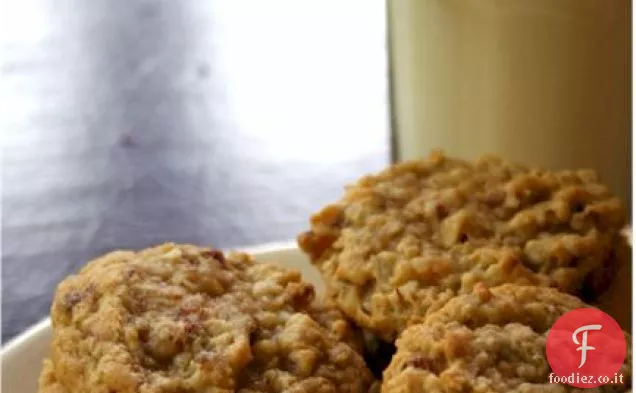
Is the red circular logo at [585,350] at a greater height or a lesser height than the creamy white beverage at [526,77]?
lesser

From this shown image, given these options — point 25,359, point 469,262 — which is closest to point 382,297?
point 469,262

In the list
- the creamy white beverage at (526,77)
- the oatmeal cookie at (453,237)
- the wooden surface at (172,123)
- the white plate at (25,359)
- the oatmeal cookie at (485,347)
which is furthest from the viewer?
the wooden surface at (172,123)

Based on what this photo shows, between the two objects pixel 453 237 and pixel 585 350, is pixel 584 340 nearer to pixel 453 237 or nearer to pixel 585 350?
pixel 585 350

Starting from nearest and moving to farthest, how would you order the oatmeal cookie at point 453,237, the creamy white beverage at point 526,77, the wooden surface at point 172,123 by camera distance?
the oatmeal cookie at point 453,237
the creamy white beverage at point 526,77
the wooden surface at point 172,123

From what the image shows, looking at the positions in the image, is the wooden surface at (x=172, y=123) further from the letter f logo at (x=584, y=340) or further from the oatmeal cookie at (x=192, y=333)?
the letter f logo at (x=584, y=340)

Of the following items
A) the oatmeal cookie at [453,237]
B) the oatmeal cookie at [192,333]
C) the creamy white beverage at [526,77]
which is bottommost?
the oatmeal cookie at [192,333]

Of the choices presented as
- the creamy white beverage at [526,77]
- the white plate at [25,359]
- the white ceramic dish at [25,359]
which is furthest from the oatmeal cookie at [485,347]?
the creamy white beverage at [526,77]

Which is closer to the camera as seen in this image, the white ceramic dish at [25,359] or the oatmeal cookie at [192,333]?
the oatmeal cookie at [192,333]
